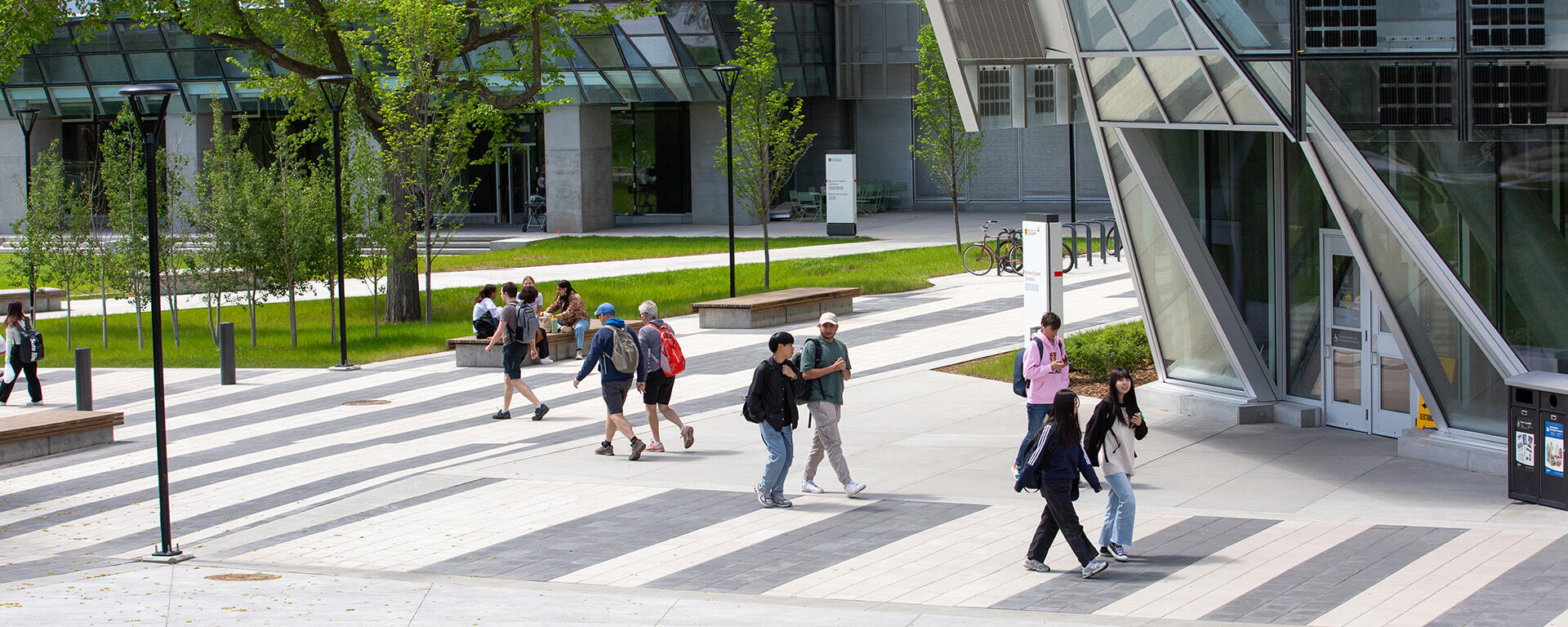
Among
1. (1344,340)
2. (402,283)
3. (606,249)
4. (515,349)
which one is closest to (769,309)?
(402,283)

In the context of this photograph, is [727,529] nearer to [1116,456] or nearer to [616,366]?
[1116,456]

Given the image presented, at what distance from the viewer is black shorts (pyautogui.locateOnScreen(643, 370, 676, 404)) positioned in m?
14.5

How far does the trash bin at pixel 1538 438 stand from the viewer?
11.2 metres

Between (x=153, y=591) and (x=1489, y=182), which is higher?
(x=1489, y=182)

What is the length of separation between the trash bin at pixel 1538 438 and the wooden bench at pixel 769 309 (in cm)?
1430

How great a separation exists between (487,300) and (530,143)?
33124 mm

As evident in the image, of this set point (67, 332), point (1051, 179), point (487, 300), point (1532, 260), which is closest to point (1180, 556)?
point (1532, 260)

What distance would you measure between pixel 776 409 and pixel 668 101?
122ft

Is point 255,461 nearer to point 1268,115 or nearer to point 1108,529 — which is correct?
point 1108,529

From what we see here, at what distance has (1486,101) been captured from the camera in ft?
37.6

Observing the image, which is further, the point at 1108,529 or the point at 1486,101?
the point at 1486,101

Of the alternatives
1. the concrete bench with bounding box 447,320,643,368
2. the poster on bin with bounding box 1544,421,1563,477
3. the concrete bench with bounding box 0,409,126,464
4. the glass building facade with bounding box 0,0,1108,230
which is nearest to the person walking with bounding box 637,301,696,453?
the concrete bench with bounding box 0,409,126,464

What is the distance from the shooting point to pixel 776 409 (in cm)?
1214

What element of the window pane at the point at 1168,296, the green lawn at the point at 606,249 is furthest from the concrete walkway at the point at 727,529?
the green lawn at the point at 606,249
